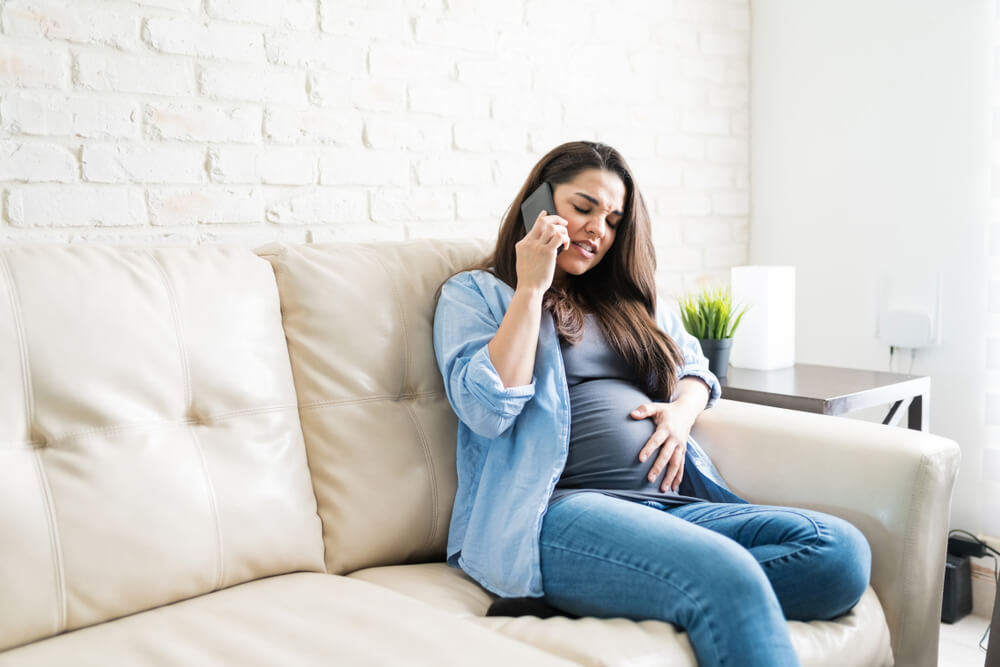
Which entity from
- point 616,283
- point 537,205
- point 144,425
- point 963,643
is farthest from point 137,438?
point 963,643

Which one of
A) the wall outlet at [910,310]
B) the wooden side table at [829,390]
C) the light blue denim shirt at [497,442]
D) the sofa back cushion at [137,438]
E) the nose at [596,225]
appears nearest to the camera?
the sofa back cushion at [137,438]

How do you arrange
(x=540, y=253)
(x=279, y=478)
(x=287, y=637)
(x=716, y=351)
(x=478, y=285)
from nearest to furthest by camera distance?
(x=287, y=637), (x=279, y=478), (x=540, y=253), (x=478, y=285), (x=716, y=351)

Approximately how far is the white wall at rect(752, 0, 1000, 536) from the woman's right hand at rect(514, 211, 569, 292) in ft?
4.49

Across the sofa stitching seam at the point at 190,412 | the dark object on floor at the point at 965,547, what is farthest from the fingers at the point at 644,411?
the dark object on floor at the point at 965,547

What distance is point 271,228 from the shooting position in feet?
6.04

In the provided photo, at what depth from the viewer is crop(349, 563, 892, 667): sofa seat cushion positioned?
1.15m

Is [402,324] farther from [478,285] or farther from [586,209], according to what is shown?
[586,209]

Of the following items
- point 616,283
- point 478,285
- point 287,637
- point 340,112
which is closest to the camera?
point 287,637

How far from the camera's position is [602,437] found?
154cm

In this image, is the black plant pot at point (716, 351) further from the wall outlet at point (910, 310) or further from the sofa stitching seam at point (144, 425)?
the sofa stitching seam at point (144, 425)

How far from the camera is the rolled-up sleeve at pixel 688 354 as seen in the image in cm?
179

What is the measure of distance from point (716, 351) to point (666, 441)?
58cm

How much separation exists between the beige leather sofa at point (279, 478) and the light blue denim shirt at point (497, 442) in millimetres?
48

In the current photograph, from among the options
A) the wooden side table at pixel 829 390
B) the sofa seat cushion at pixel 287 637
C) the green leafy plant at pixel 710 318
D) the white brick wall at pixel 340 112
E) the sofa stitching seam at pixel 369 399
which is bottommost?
the sofa seat cushion at pixel 287 637
